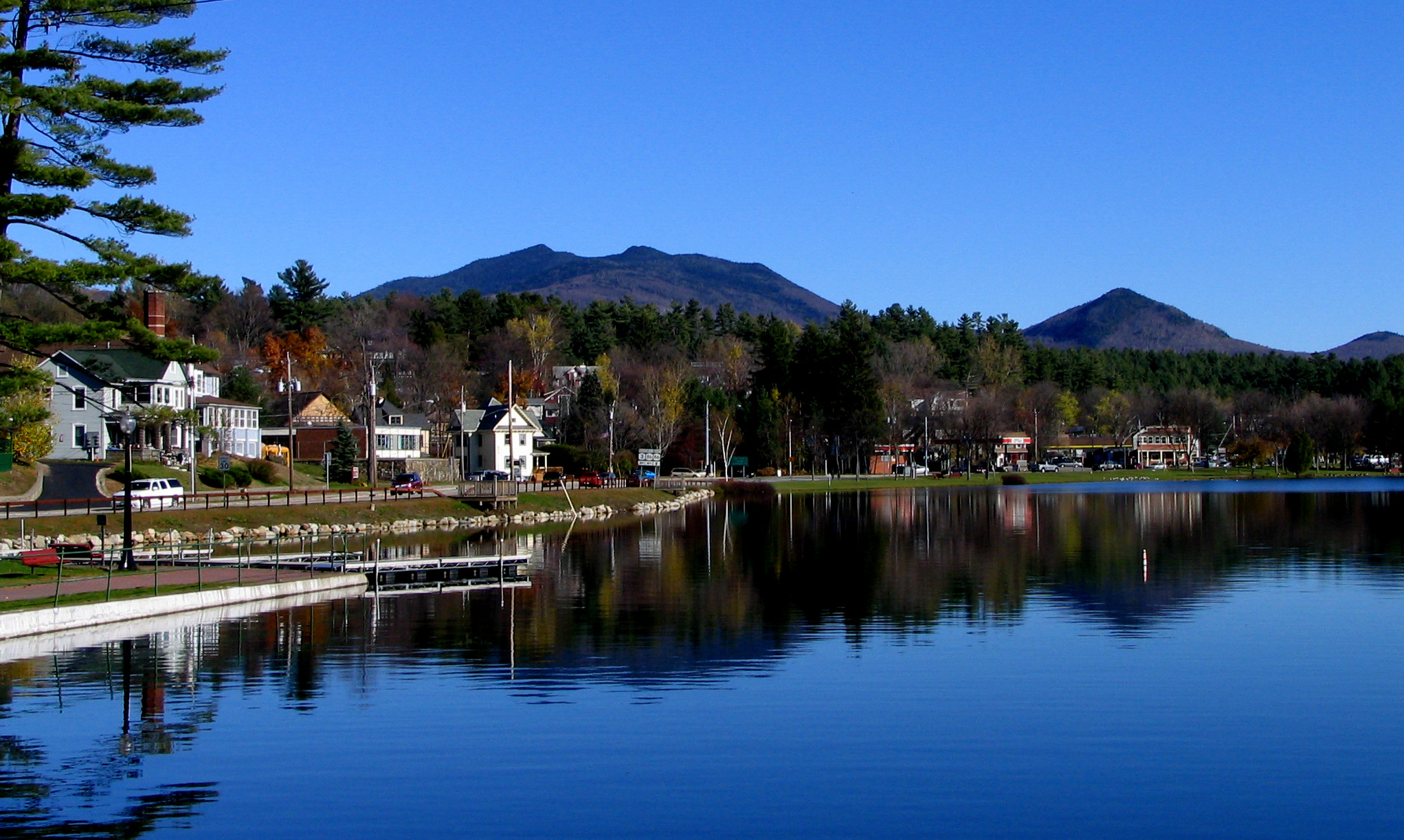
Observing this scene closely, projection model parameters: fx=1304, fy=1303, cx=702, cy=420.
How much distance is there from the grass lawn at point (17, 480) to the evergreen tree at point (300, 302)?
77.0m

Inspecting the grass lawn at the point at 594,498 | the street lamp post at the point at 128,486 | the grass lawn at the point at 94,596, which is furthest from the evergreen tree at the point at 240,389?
the grass lawn at the point at 94,596

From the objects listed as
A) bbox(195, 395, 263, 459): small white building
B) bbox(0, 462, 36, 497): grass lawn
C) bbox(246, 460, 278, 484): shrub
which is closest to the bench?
bbox(0, 462, 36, 497): grass lawn

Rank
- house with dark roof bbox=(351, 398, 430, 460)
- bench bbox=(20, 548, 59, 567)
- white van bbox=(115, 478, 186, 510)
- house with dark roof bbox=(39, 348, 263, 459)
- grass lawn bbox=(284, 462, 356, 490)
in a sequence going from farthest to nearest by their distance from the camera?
house with dark roof bbox=(351, 398, 430, 460)
grass lawn bbox=(284, 462, 356, 490)
house with dark roof bbox=(39, 348, 263, 459)
white van bbox=(115, 478, 186, 510)
bench bbox=(20, 548, 59, 567)

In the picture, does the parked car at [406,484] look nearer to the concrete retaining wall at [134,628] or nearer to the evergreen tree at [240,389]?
the evergreen tree at [240,389]

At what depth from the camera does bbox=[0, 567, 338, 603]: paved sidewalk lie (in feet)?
99.9

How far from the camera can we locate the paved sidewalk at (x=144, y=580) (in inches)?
1198

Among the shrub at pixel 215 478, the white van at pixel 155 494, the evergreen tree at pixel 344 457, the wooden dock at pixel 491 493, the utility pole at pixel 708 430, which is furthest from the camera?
the utility pole at pixel 708 430

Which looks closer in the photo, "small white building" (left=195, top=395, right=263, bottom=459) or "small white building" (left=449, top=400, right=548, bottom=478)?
"small white building" (left=195, top=395, right=263, bottom=459)

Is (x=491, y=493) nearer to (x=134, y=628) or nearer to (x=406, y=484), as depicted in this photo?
(x=406, y=484)

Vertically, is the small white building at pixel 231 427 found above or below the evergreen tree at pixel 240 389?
below

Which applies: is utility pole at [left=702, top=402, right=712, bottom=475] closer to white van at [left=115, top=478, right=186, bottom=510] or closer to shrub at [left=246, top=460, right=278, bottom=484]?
shrub at [left=246, top=460, right=278, bottom=484]

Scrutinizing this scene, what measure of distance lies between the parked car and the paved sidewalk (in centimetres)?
3912

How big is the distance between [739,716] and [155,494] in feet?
162

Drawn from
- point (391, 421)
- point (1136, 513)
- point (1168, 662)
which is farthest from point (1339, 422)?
point (1168, 662)
